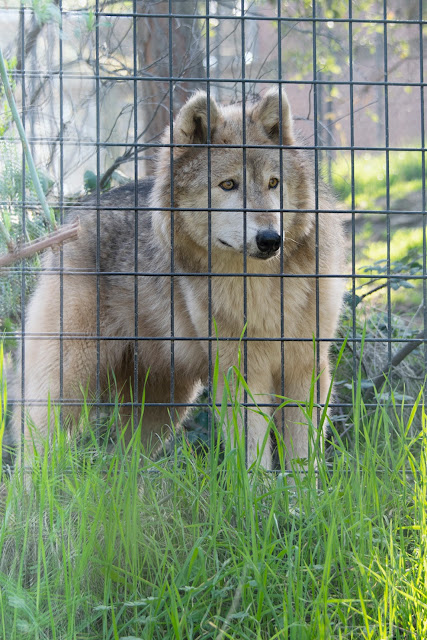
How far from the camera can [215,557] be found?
2.06m

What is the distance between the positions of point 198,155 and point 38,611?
8.39ft

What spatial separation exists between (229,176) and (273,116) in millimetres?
484

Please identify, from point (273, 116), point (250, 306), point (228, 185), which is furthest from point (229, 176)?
point (250, 306)

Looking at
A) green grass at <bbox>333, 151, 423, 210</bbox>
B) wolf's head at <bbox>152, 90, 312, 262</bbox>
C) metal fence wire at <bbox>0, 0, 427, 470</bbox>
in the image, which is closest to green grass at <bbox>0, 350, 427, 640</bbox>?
metal fence wire at <bbox>0, 0, 427, 470</bbox>

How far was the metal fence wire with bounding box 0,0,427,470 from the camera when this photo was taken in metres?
3.12

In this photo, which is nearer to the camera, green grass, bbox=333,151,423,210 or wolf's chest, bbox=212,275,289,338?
wolf's chest, bbox=212,275,289,338

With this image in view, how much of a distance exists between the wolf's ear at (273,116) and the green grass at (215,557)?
1.91 meters

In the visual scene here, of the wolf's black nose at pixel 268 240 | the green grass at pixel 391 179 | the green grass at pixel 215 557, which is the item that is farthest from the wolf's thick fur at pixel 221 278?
the green grass at pixel 391 179

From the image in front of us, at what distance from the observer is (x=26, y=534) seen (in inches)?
82.2

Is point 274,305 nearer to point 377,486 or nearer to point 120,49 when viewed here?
point 377,486

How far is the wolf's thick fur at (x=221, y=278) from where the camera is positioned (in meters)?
3.57

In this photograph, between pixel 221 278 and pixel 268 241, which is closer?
pixel 268 241

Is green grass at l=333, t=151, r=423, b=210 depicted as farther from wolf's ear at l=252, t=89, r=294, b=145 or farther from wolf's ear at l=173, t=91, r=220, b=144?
wolf's ear at l=173, t=91, r=220, b=144

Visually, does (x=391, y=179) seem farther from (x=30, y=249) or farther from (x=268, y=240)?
(x=30, y=249)
